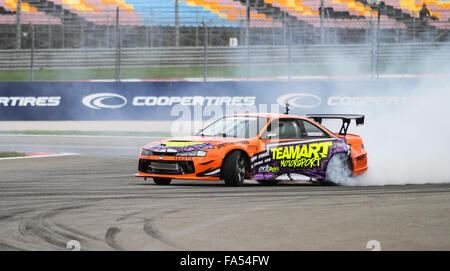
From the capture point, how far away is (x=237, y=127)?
11828 millimetres

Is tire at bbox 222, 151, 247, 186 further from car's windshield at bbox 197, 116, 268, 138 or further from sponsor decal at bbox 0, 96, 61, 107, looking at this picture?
sponsor decal at bbox 0, 96, 61, 107

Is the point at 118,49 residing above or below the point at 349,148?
above

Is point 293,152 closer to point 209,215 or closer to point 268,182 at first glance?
point 268,182

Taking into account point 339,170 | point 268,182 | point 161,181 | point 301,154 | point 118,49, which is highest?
point 118,49

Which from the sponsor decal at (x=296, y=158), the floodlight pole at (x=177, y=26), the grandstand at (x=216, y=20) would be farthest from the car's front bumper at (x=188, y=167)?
the floodlight pole at (x=177, y=26)

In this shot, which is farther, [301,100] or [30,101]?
[30,101]

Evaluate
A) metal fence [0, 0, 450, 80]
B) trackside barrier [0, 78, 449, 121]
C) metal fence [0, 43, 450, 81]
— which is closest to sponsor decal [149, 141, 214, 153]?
trackside barrier [0, 78, 449, 121]

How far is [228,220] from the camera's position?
25.7ft

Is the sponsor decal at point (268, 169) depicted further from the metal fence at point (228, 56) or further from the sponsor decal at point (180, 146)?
the metal fence at point (228, 56)

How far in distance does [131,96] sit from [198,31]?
383cm

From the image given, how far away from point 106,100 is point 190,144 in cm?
1439

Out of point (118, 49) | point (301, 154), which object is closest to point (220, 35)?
point (118, 49)
